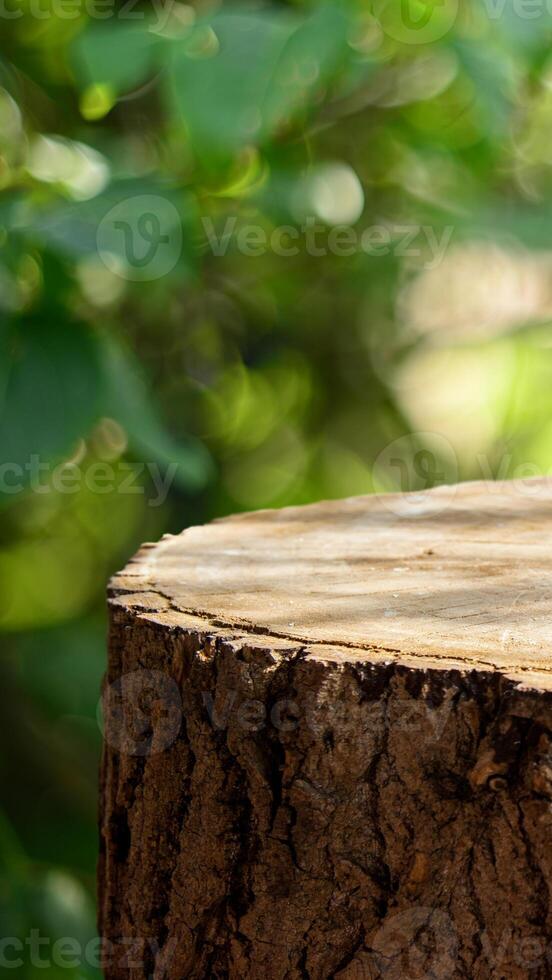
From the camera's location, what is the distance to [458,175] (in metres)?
2.15

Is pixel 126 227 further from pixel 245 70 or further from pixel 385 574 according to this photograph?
pixel 385 574

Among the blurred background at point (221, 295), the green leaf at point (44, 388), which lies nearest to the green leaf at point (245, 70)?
the blurred background at point (221, 295)

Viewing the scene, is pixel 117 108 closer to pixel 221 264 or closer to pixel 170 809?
pixel 221 264

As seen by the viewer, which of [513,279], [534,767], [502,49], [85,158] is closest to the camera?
[534,767]

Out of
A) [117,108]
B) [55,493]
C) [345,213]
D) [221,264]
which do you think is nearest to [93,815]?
[55,493]

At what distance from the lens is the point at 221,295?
7.31 ft

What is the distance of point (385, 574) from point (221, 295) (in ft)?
4.75

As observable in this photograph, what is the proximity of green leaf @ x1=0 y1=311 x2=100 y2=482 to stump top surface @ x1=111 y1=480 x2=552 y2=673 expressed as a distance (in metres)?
0.40

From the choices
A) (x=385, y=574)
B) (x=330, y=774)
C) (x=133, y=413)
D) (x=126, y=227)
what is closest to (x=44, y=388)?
(x=133, y=413)

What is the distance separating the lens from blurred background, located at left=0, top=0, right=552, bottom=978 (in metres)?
1.37

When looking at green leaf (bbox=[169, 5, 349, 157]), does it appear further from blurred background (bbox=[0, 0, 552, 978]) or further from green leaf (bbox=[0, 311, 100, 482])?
green leaf (bbox=[0, 311, 100, 482])

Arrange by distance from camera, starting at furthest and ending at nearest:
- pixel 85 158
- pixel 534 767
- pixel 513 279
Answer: pixel 513 279 → pixel 85 158 → pixel 534 767

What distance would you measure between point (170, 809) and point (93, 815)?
137 centimetres

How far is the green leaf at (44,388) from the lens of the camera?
56.5 inches
